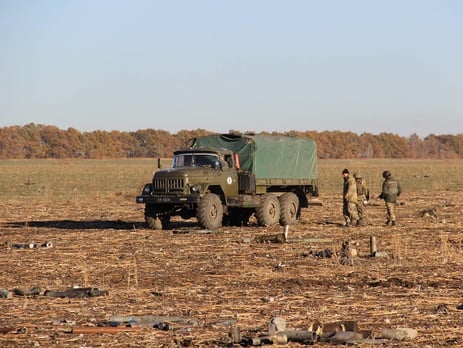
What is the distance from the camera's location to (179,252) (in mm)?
21422

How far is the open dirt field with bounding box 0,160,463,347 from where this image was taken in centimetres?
1201

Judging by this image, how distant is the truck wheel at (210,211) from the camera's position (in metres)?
26.8

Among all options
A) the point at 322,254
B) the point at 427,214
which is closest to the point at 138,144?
the point at 427,214

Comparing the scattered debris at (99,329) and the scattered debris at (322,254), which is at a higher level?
the scattered debris at (322,254)

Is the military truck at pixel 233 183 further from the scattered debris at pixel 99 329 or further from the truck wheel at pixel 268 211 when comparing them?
the scattered debris at pixel 99 329

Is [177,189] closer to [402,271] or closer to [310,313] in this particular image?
[402,271]

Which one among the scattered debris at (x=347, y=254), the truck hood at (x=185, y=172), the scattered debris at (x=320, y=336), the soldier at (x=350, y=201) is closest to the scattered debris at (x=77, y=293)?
the scattered debris at (x=320, y=336)

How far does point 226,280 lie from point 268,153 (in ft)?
42.2

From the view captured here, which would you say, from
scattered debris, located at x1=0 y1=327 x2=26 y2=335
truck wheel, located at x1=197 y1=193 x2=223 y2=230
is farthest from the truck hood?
scattered debris, located at x1=0 y1=327 x2=26 y2=335

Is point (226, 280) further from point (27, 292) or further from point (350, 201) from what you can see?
point (350, 201)

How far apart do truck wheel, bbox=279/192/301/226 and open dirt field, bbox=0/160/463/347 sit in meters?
0.72

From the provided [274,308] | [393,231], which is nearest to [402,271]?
[274,308]

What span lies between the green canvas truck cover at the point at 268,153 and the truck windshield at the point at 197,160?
3.78ft

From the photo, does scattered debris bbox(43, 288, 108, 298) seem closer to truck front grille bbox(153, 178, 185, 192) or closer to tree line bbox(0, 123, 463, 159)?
truck front grille bbox(153, 178, 185, 192)
